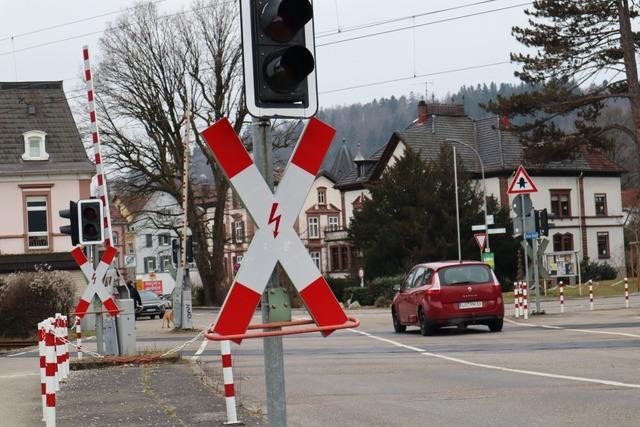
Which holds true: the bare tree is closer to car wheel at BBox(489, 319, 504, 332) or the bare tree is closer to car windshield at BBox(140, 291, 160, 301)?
car windshield at BBox(140, 291, 160, 301)

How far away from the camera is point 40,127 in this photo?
184 feet

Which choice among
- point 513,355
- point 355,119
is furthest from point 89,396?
point 355,119

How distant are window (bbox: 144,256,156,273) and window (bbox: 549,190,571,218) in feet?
191

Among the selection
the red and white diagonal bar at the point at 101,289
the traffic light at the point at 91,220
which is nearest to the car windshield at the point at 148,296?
the red and white diagonal bar at the point at 101,289

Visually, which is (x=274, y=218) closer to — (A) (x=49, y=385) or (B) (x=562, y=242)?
(A) (x=49, y=385)

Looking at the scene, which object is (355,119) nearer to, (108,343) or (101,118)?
(101,118)

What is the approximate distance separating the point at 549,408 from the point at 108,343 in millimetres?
10076

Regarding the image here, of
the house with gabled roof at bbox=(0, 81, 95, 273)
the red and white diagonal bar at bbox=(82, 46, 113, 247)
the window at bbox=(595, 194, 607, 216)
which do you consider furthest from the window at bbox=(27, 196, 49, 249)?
the window at bbox=(595, 194, 607, 216)

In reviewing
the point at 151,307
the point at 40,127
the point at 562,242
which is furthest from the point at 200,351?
the point at 562,242

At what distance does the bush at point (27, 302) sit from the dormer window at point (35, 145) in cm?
2055

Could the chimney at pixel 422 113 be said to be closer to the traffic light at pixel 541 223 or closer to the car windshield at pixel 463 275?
the traffic light at pixel 541 223

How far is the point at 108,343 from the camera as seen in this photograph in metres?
19.2

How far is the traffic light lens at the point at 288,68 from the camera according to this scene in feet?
17.9

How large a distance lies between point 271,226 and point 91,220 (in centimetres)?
1268
